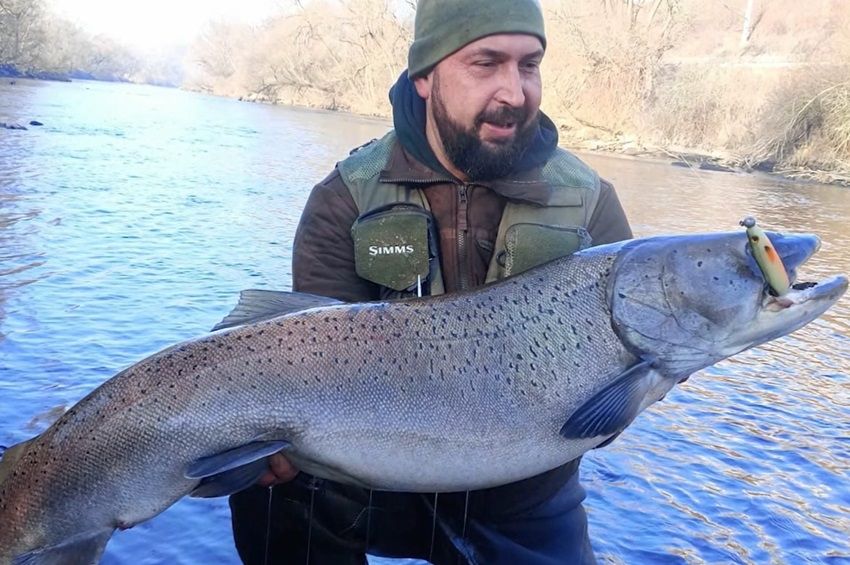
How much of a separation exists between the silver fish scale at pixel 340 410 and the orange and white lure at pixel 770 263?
0.45 m

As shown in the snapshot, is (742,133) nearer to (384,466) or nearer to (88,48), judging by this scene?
(384,466)

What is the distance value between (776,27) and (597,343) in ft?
241

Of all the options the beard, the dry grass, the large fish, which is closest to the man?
the beard

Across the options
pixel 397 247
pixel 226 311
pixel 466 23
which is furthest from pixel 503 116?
pixel 226 311

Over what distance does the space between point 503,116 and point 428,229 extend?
0.45 m

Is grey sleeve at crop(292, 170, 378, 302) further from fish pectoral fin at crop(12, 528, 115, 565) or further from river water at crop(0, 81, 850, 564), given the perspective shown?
river water at crop(0, 81, 850, 564)

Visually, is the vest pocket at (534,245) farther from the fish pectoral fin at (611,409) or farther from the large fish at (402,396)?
the fish pectoral fin at (611,409)

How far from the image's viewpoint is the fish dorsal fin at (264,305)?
2.71 m

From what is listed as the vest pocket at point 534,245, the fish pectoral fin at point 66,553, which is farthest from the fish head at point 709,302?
the fish pectoral fin at point 66,553

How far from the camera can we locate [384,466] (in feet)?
8.20

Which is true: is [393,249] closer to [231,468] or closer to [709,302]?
[231,468]

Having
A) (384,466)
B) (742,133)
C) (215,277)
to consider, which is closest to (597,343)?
(384,466)

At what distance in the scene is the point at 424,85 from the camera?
3.16 meters

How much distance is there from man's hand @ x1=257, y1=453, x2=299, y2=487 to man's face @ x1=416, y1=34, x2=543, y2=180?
3.68ft
